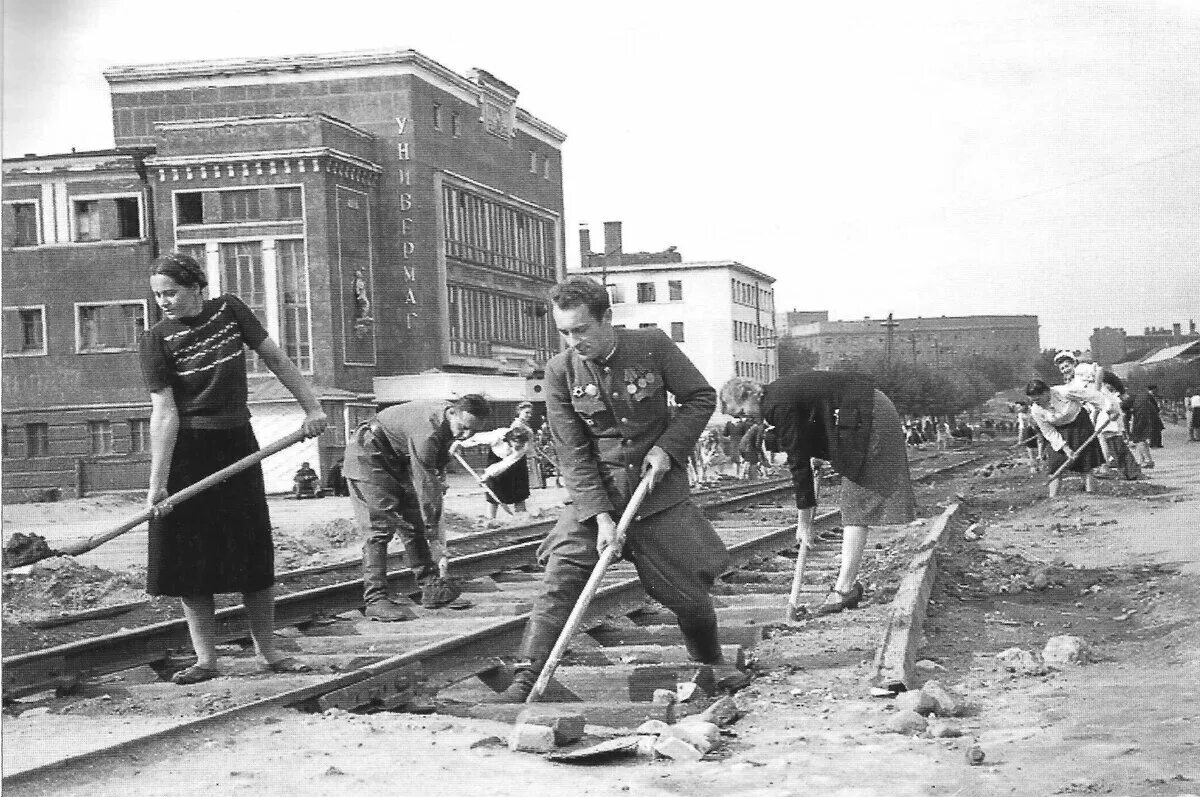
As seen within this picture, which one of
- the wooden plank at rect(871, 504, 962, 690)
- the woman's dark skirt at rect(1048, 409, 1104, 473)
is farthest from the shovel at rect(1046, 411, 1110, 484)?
the wooden plank at rect(871, 504, 962, 690)

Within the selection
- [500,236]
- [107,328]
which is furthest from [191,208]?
[500,236]

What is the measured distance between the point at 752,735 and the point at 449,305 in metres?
7.38

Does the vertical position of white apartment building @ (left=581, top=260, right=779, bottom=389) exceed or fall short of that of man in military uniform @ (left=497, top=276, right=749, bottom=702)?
it exceeds it

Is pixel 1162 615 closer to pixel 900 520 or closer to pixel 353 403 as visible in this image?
pixel 900 520

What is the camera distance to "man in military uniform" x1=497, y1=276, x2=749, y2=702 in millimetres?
4883

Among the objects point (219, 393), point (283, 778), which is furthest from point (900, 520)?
point (283, 778)

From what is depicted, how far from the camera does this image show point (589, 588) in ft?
16.0

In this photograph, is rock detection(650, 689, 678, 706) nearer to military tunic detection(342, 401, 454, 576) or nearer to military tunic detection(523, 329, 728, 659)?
military tunic detection(523, 329, 728, 659)

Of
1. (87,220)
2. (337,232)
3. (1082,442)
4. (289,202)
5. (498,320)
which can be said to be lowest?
(1082,442)

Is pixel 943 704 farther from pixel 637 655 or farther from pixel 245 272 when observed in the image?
pixel 245 272

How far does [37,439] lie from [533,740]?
10104 mm

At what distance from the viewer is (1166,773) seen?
3416 millimetres

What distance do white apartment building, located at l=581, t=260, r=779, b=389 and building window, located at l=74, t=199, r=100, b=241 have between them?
28.3 feet

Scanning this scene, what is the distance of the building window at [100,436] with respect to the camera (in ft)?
40.3
